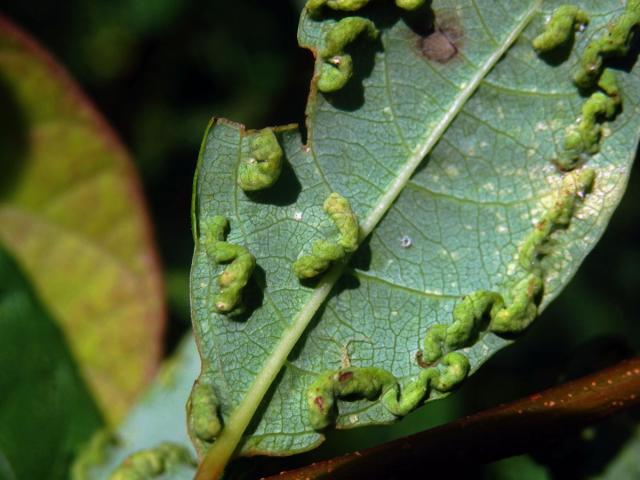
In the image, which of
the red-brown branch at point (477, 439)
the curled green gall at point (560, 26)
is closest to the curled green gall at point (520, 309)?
the red-brown branch at point (477, 439)

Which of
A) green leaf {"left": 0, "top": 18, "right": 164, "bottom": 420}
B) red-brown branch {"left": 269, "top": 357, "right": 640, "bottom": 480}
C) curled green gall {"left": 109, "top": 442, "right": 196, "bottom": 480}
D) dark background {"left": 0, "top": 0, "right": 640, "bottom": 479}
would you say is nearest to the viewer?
red-brown branch {"left": 269, "top": 357, "right": 640, "bottom": 480}

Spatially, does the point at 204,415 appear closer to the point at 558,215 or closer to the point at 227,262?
the point at 227,262

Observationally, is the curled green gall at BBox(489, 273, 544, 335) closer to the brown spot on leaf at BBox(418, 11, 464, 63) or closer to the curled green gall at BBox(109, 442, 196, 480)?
the brown spot on leaf at BBox(418, 11, 464, 63)

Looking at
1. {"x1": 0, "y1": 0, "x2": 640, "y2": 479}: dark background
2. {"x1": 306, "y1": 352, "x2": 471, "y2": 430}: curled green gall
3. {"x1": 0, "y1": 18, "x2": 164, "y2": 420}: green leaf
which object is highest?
{"x1": 306, "y1": 352, "x2": 471, "y2": 430}: curled green gall

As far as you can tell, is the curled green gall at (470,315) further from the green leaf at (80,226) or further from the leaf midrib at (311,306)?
the green leaf at (80,226)

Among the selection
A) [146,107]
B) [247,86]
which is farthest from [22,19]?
[247,86]

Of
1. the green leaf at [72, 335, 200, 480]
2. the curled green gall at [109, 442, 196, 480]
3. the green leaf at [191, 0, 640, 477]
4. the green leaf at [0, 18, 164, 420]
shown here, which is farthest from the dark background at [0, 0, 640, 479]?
the green leaf at [191, 0, 640, 477]

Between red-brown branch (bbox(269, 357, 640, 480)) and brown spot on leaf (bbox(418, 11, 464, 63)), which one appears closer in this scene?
red-brown branch (bbox(269, 357, 640, 480))
